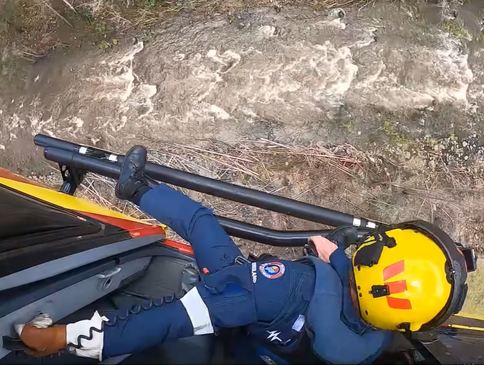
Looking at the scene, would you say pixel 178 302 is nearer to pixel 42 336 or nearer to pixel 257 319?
pixel 257 319

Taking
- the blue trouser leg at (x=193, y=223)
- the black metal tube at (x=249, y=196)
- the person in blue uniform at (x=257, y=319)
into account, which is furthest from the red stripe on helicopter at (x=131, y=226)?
the person in blue uniform at (x=257, y=319)

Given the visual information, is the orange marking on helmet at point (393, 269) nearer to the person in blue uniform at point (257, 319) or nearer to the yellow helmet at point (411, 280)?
the yellow helmet at point (411, 280)

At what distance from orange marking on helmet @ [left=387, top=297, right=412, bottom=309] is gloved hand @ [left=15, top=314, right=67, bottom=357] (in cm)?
92

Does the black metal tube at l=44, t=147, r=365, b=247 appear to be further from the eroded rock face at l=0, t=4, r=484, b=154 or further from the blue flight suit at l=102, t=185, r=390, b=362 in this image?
the eroded rock face at l=0, t=4, r=484, b=154

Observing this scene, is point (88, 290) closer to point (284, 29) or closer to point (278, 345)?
point (278, 345)

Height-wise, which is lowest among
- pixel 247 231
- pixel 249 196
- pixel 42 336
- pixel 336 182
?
pixel 336 182

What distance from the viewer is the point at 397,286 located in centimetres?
192

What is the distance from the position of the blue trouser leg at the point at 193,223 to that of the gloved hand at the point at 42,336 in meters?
0.57

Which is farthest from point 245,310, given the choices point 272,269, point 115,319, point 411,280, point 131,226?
point 131,226

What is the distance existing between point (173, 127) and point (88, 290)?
116cm

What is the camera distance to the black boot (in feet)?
7.78

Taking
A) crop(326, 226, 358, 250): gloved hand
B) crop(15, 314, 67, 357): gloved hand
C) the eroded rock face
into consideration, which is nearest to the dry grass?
the eroded rock face

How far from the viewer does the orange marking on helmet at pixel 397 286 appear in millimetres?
1909

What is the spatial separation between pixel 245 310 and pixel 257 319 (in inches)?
2.3
